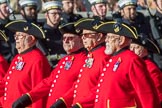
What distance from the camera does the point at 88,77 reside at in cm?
842

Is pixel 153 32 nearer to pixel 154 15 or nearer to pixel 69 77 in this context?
pixel 154 15

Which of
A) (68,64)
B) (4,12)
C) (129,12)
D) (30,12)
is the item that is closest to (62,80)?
(68,64)

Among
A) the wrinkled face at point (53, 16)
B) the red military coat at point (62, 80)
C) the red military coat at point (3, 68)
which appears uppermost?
the wrinkled face at point (53, 16)

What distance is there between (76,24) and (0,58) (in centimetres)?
188

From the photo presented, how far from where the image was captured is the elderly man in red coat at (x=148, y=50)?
28.8ft

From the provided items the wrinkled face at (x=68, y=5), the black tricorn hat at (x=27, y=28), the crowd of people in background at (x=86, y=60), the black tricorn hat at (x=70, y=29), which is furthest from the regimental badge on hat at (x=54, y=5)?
the black tricorn hat at (x=70, y=29)

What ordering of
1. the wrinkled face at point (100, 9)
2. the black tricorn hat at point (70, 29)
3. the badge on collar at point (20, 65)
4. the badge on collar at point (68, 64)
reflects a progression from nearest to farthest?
the black tricorn hat at point (70, 29)
the badge on collar at point (68, 64)
the badge on collar at point (20, 65)
the wrinkled face at point (100, 9)

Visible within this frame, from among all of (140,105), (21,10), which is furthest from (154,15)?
(140,105)

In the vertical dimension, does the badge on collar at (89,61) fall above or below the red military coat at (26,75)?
above

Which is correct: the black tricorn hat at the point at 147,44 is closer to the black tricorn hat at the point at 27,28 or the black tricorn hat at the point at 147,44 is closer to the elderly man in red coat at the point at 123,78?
the elderly man in red coat at the point at 123,78

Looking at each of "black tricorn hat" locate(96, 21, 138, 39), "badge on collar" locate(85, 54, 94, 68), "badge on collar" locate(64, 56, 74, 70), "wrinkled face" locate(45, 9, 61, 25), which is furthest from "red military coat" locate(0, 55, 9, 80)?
"black tricorn hat" locate(96, 21, 138, 39)

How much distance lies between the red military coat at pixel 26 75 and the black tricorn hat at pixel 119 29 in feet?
4.53

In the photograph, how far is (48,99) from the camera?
920cm

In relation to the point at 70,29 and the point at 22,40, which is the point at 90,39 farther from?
the point at 22,40
